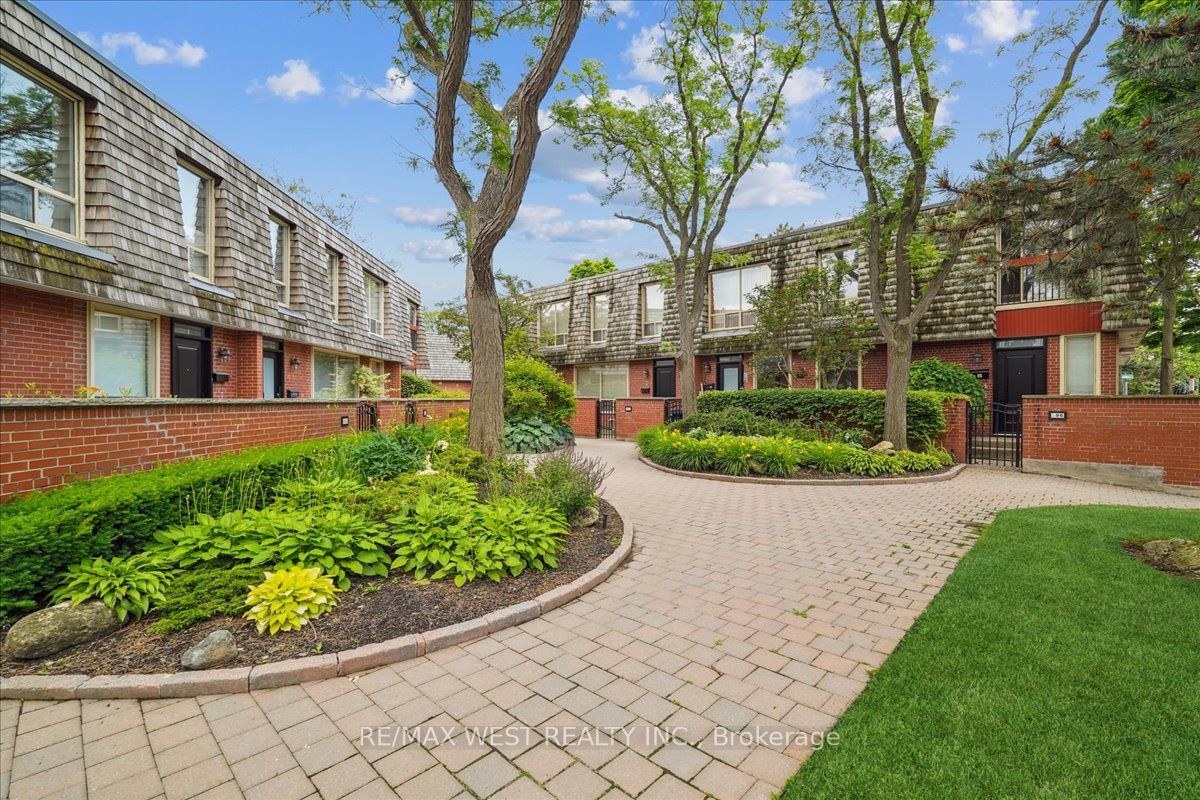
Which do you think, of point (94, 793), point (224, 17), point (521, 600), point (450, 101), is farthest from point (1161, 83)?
point (224, 17)

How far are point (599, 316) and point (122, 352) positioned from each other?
57.0 feet

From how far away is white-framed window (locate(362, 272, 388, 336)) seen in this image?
18.5m

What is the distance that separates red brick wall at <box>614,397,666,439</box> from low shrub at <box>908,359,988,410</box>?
6.99m

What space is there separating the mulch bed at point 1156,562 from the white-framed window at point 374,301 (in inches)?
743

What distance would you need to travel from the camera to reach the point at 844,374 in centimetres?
1672

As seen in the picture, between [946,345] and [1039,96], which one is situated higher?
[1039,96]

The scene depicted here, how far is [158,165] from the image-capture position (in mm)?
8875

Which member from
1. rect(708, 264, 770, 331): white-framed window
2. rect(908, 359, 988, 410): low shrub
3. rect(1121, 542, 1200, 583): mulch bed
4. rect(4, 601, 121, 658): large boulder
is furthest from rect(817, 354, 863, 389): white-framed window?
rect(4, 601, 121, 658): large boulder

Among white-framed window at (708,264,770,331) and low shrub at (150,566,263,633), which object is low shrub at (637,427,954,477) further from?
white-framed window at (708,264,770,331)

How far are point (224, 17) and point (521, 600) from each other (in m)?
9.86

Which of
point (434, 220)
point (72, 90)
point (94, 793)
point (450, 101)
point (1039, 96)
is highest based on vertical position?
point (1039, 96)

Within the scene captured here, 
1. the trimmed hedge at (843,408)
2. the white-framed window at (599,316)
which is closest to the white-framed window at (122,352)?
the trimmed hedge at (843,408)

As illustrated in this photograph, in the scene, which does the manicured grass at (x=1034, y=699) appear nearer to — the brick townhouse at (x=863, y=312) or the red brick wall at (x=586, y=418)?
the brick townhouse at (x=863, y=312)

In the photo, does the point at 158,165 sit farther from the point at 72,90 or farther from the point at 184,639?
the point at 184,639
